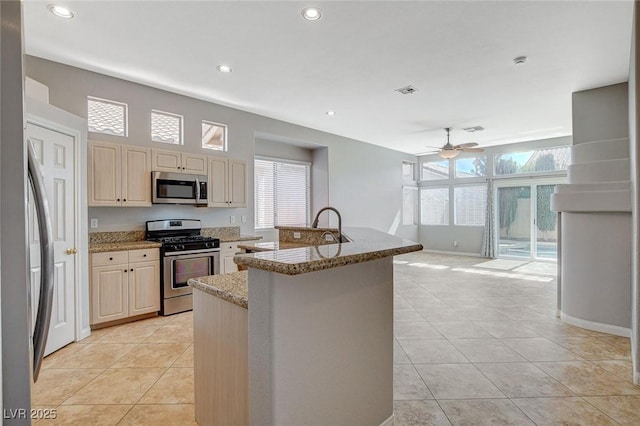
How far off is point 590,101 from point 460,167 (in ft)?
16.1

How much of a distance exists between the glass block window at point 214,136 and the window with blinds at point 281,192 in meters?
1.21

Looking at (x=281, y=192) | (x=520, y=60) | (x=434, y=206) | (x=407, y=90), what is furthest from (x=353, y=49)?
(x=434, y=206)

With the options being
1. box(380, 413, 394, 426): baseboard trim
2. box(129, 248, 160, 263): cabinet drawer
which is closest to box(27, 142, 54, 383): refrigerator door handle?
box(380, 413, 394, 426): baseboard trim

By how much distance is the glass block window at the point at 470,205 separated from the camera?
356 inches

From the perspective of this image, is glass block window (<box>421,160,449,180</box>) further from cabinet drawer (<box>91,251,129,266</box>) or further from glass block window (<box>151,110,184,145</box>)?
cabinet drawer (<box>91,251,129,266</box>)

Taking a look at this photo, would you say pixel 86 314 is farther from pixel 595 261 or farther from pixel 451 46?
pixel 595 261

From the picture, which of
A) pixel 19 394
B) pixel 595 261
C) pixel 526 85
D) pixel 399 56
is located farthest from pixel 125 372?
pixel 526 85

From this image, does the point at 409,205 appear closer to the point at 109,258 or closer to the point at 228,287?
the point at 109,258

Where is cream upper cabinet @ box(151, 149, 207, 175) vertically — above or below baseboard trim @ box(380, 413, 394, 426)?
above

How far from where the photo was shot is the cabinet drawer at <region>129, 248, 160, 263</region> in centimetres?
380

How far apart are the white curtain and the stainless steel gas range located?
7147 mm

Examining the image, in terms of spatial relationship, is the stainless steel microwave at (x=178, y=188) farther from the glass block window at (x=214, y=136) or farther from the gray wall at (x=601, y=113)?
the gray wall at (x=601, y=113)

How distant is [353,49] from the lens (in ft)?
11.3

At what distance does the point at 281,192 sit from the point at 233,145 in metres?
1.78
